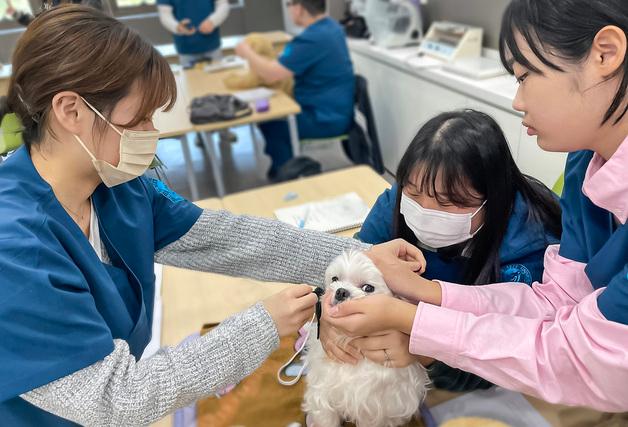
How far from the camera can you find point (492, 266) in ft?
4.27

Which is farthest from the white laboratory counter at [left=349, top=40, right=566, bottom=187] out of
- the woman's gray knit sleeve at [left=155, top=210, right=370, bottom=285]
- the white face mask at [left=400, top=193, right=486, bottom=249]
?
the woman's gray knit sleeve at [left=155, top=210, right=370, bottom=285]

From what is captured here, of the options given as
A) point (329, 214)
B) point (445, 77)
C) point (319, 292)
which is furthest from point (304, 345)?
point (445, 77)

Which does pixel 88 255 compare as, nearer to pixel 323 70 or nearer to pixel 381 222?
pixel 381 222

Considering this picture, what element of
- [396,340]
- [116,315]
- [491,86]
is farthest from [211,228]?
[491,86]

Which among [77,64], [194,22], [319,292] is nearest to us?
[77,64]

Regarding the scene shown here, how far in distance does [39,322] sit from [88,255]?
233 mm

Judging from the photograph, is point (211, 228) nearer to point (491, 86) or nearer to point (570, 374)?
point (570, 374)

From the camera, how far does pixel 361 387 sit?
97cm

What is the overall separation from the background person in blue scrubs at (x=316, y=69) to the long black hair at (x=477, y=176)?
224 cm

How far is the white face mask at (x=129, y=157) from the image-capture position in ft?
3.27

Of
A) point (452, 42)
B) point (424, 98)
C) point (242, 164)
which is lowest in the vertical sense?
point (242, 164)

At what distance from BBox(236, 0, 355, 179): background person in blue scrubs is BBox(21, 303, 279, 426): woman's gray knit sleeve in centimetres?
270

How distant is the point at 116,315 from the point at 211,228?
14.5 inches

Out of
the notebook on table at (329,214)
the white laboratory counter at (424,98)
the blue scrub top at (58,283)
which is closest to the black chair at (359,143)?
the white laboratory counter at (424,98)
